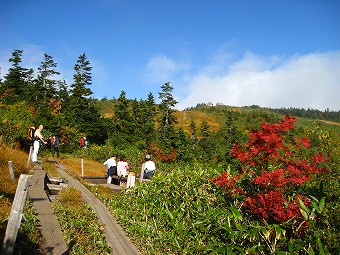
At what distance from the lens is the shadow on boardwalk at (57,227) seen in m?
5.54

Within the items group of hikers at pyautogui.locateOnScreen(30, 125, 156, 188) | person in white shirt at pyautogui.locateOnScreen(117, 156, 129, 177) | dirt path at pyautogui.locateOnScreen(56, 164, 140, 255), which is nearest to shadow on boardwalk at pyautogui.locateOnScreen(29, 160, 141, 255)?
dirt path at pyautogui.locateOnScreen(56, 164, 140, 255)

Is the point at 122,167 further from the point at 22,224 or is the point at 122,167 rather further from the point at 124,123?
the point at 124,123

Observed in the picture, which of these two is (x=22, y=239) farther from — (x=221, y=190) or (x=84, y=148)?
(x=84, y=148)

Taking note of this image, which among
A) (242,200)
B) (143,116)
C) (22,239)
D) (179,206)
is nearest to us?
(22,239)

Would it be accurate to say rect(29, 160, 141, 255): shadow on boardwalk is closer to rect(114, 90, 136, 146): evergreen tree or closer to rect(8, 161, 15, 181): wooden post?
rect(8, 161, 15, 181): wooden post

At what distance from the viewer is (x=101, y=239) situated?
636cm

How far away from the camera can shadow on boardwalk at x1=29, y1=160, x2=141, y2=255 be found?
18.2 ft

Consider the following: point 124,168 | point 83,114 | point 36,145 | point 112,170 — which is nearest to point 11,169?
point 36,145

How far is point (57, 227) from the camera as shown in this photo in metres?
6.21

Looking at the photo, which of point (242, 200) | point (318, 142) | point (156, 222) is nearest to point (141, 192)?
point (156, 222)

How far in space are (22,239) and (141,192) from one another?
4.89 metres

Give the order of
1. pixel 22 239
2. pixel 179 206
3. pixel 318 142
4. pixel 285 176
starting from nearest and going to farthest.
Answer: pixel 22 239
pixel 285 176
pixel 179 206
pixel 318 142

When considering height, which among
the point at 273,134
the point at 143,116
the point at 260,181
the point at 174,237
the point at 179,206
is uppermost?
the point at 143,116

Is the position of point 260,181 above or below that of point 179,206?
above
